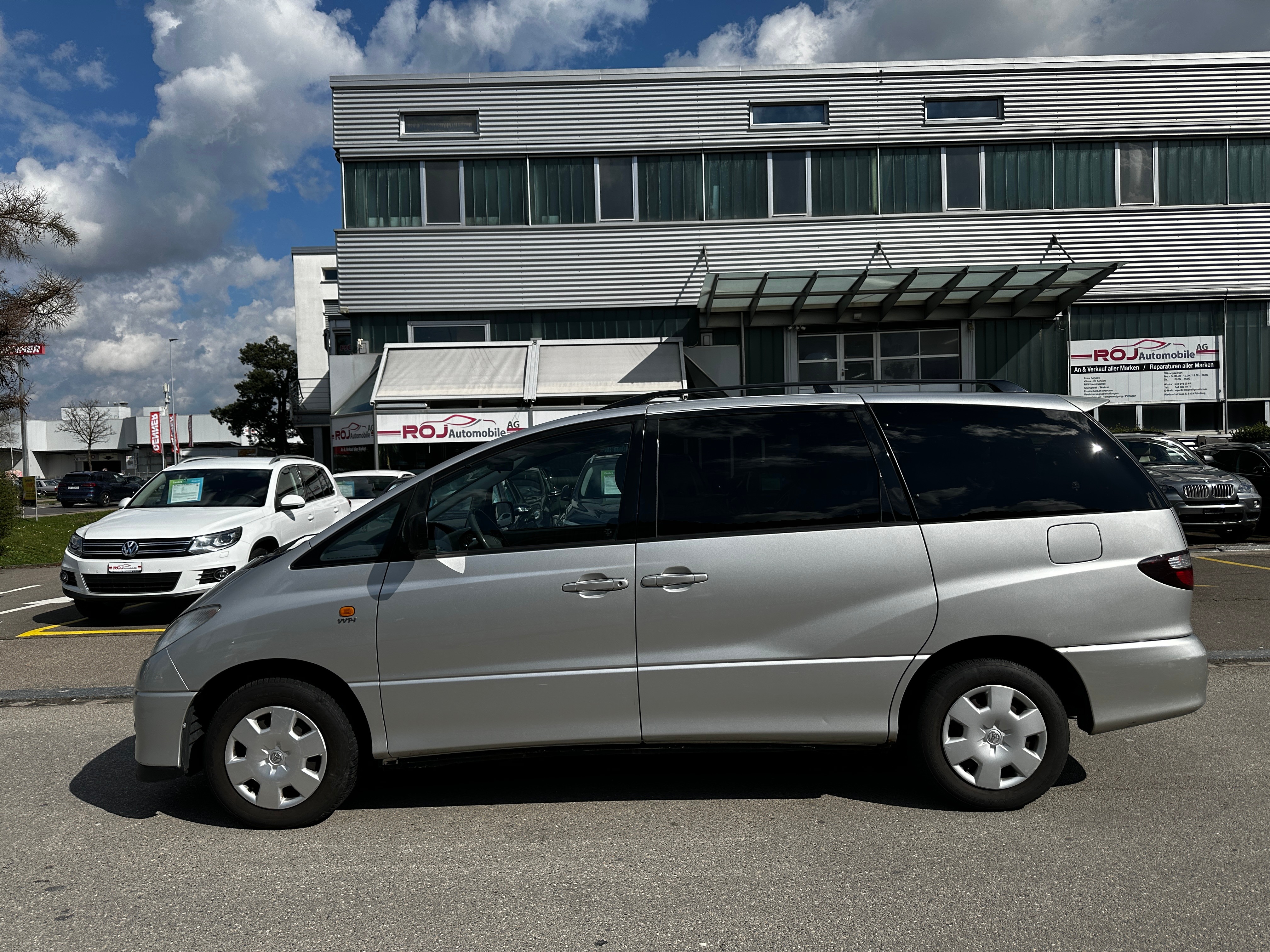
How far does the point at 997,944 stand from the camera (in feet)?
9.55

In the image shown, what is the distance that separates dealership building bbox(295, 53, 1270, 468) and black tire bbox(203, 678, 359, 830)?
1692 centimetres

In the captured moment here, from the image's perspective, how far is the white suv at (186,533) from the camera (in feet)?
28.7

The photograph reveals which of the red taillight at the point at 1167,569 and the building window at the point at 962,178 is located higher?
the building window at the point at 962,178

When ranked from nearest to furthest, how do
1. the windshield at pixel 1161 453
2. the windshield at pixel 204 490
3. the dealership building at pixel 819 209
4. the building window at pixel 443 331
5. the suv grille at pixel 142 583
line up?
the suv grille at pixel 142 583 < the windshield at pixel 204 490 < the windshield at pixel 1161 453 < the dealership building at pixel 819 209 < the building window at pixel 443 331

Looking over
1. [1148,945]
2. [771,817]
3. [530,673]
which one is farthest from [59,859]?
[1148,945]

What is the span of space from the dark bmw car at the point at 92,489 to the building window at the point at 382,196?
28.0 meters

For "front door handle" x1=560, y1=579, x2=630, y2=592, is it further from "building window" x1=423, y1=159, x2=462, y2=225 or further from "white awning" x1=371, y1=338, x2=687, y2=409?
"building window" x1=423, y1=159, x2=462, y2=225

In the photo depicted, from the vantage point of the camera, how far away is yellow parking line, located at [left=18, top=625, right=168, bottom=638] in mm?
8828

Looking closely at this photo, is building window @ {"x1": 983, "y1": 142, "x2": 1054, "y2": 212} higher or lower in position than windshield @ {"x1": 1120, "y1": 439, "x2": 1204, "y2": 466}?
higher

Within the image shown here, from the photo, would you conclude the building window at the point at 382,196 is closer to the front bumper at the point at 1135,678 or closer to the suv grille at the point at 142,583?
the suv grille at the point at 142,583

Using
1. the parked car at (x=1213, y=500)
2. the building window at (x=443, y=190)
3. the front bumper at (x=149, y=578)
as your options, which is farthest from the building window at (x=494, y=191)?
the front bumper at (x=149, y=578)

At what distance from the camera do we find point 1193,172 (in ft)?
69.1

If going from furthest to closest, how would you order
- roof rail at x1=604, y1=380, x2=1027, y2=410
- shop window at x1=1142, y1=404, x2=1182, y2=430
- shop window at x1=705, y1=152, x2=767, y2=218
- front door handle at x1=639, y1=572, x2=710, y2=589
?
1. shop window at x1=1142, y1=404, x2=1182, y2=430
2. shop window at x1=705, y1=152, x2=767, y2=218
3. roof rail at x1=604, y1=380, x2=1027, y2=410
4. front door handle at x1=639, y1=572, x2=710, y2=589

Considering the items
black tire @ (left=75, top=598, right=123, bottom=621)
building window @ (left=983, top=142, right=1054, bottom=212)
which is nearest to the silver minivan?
black tire @ (left=75, top=598, right=123, bottom=621)
